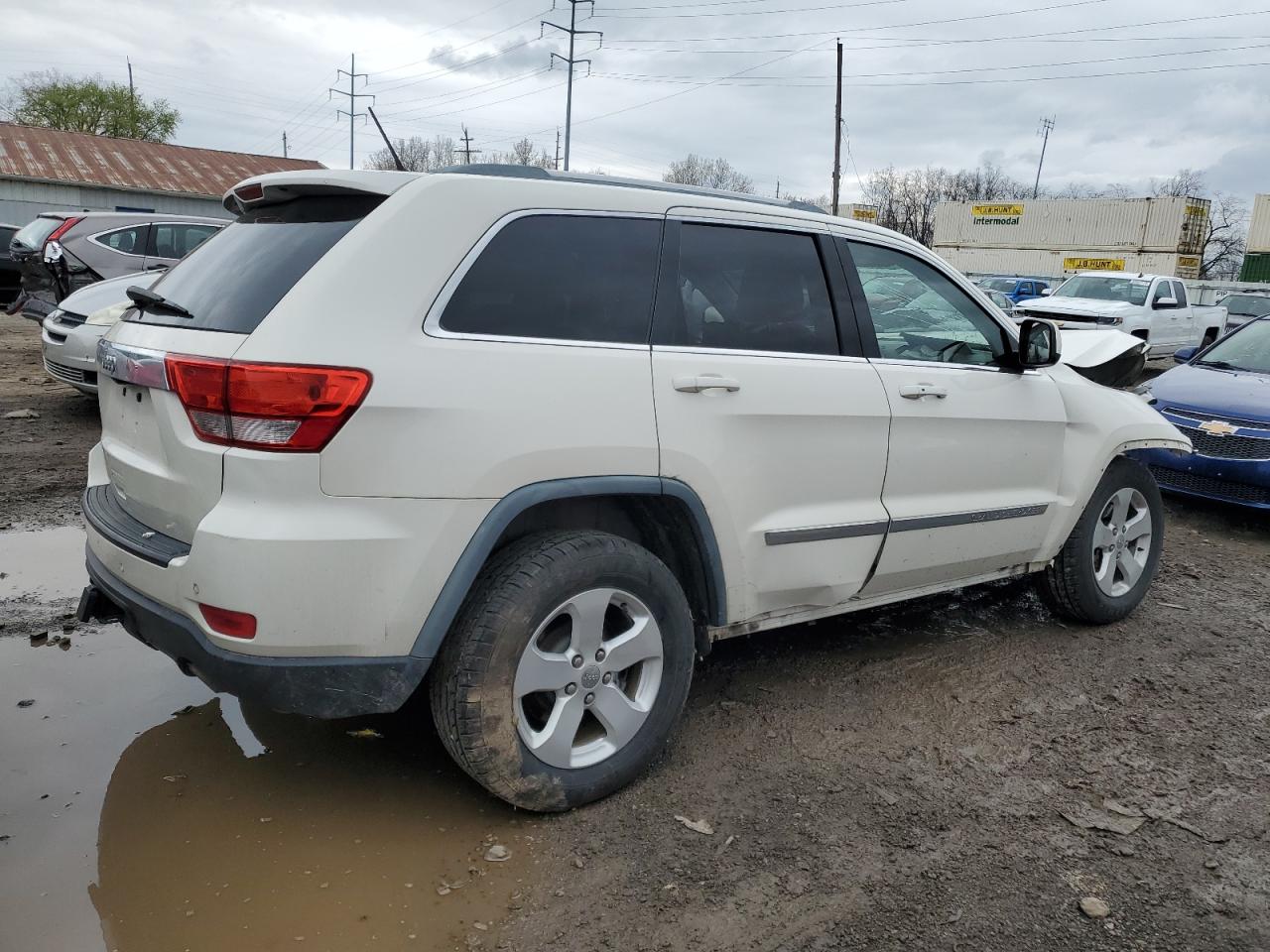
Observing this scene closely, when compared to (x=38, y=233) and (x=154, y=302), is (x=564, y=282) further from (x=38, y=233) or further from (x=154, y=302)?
(x=38, y=233)

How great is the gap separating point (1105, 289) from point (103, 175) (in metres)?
33.2

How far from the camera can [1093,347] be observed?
187 inches

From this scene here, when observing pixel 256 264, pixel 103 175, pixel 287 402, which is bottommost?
pixel 287 402

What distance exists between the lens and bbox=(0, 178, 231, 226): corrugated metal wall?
107 feet

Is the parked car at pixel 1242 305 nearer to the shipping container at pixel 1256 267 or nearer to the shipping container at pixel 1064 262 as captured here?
the shipping container at pixel 1064 262

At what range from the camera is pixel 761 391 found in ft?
10.5

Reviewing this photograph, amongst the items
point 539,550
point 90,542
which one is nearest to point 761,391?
point 539,550

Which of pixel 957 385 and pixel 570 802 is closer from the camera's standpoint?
pixel 570 802

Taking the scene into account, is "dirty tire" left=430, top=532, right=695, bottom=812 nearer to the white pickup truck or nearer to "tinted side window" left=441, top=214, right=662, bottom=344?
"tinted side window" left=441, top=214, right=662, bottom=344

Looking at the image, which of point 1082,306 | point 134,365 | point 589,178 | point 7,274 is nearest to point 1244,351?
point 589,178

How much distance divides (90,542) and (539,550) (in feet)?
4.88

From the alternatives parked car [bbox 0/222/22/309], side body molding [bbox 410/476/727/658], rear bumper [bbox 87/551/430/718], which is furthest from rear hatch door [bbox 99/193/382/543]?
parked car [bbox 0/222/22/309]

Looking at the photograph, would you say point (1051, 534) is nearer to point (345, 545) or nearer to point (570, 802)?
point (570, 802)

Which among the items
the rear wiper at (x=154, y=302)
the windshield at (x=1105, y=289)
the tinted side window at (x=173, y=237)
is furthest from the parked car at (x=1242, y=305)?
the rear wiper at (x=154, y=302)
